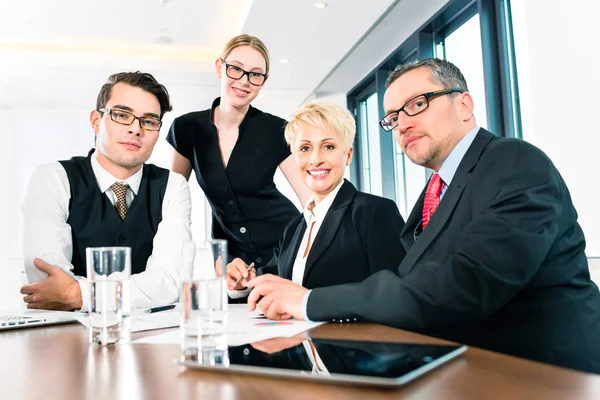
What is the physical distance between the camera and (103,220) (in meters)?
1.74

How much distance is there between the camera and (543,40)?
309cm

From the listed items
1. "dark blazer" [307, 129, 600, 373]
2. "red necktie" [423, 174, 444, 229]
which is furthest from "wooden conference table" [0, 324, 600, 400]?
"red necktie" [423, 174, 444, 229]

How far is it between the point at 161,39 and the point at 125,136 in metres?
4.02

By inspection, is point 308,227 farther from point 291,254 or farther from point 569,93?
point 569,93

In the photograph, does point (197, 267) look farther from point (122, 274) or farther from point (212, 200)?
point (212, 200)

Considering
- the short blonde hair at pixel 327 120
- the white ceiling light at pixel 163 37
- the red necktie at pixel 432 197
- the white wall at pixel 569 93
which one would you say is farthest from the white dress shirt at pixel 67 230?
the white ceiling light at pixel 163 37

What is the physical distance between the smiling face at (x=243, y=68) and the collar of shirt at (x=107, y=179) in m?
0.68

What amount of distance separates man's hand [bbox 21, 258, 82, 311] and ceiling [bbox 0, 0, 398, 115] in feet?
11.5

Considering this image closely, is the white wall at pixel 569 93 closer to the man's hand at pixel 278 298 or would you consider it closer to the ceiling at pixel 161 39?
the ceiling at pixel 161 39

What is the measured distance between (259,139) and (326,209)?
868 millimetres

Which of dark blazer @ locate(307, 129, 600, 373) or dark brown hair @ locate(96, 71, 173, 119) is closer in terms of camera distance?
dark blazer @ locate(307, 129, 600, 373)

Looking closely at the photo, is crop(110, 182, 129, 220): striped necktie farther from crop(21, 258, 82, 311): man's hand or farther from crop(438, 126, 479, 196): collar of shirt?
crop(438, 126, 479, 196): collar of shirt

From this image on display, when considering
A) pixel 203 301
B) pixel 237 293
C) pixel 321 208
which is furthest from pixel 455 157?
pixel 203 301

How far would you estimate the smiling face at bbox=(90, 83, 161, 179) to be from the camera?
1880 mm
